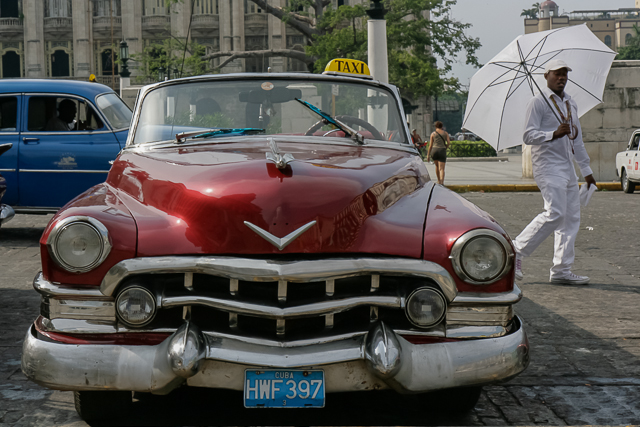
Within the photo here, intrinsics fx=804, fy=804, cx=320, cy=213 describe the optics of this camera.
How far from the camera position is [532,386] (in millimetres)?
4207

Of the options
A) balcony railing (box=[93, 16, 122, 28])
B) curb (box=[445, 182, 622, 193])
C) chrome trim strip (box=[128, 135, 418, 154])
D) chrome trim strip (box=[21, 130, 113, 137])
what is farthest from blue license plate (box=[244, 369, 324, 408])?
balcony railing (box=[93, 16, 122, 28])

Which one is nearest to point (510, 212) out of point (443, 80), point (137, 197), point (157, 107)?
point (157, 107)

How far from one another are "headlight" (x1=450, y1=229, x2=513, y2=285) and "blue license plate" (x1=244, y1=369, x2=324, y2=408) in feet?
2.40

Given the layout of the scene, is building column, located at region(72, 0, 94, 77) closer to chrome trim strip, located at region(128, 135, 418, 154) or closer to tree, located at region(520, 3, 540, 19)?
chrome trim strip, located at region(128, 135, 418, 154)

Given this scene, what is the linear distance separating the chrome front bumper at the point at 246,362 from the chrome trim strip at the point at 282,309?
96 mm

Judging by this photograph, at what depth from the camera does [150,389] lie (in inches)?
119

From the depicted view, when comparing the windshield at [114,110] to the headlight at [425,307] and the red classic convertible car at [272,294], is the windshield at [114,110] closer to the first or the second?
the red classic convertible car at [272,294]

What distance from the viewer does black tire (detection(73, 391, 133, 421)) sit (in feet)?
11.1

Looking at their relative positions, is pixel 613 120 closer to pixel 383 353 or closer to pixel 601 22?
pixel 383 353

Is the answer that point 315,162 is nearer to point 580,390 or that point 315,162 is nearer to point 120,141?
point 580,390

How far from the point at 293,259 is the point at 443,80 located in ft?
108

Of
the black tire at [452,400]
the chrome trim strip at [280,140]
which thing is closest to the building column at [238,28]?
the chrome trim strip at [280,140]

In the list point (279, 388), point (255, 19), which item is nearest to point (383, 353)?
point (279, 388)

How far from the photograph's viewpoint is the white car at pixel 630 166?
17938 millimetres
